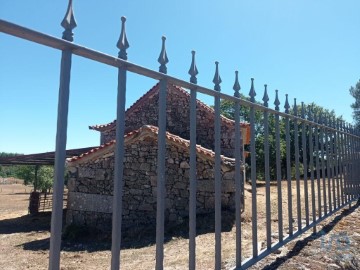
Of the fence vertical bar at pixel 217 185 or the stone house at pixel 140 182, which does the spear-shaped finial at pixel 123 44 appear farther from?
the stone house at pixel 140 182

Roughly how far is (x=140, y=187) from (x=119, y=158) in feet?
23.6

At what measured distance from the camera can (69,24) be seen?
143cm

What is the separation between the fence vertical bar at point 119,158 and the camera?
1.56m

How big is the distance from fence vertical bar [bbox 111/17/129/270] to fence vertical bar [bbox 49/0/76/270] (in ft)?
0.91

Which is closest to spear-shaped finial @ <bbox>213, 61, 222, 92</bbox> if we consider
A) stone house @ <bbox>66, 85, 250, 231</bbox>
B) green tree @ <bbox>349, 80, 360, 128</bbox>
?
stone house @ <bbox>66, 85, 250, 231</bbox>

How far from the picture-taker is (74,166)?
9.00 metres

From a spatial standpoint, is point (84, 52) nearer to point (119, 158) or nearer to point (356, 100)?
point (119, 158)

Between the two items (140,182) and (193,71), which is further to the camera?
(140,182)

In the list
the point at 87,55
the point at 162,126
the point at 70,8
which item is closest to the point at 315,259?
the point at 162,126

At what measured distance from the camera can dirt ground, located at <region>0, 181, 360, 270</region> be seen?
2824 mm

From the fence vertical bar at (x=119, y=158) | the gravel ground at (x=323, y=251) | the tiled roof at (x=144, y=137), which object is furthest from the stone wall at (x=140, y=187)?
the fence vertical bar at (x=119, y=158)

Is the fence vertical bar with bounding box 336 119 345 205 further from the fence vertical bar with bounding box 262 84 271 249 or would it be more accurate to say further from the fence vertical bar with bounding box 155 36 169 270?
the fence vertical bar with bounding box 155 36 169 270

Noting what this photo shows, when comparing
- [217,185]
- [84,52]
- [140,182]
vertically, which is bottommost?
[140,182]

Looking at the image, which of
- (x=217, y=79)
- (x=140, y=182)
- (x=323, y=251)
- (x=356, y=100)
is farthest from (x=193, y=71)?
(x=356, y=100)
